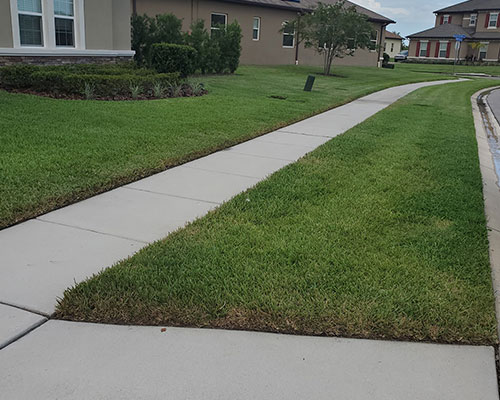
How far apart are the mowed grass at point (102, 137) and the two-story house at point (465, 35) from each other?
5171cm

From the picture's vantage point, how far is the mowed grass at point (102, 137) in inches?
219

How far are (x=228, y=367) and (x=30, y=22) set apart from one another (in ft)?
45.2

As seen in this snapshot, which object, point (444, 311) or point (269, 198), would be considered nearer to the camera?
point (444, 311)

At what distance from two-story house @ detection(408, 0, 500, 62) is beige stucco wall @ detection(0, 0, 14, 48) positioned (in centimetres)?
5345

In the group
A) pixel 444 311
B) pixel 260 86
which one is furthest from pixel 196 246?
pixel 260 86

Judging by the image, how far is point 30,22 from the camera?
547 inches

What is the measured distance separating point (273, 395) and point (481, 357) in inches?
51.4

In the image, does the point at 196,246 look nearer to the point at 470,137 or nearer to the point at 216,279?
the point at 216,279

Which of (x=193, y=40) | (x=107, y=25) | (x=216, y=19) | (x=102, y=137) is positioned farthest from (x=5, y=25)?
(x=216, y=19)

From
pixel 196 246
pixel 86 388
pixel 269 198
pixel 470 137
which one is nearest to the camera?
pixel 86 388

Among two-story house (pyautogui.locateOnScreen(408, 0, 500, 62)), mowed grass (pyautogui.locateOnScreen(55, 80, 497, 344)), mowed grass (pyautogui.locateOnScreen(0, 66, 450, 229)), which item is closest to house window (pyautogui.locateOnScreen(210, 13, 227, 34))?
mowed grass (pyautogui.locateOnScreen(0, 66, 450, 229))

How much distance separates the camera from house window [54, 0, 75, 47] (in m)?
14.6

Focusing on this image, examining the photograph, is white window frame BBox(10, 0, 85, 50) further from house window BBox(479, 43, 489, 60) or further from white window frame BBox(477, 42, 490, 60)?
house window BBox(479, 43, 489, 60)

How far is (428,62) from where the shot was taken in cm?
5947
